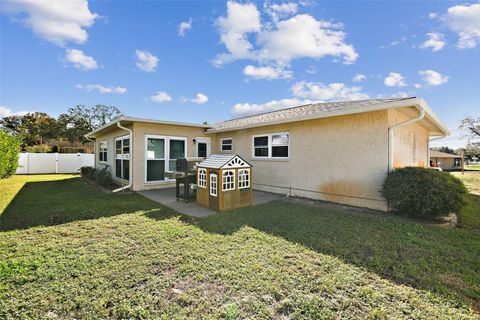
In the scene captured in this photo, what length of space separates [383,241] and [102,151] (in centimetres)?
1624

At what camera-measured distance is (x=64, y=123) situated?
32844mm

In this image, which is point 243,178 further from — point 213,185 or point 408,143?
point 408,143

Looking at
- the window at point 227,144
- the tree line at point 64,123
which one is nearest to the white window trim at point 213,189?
the window at point 227,144

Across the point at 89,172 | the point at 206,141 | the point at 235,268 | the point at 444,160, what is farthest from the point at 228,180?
the point at 444,160

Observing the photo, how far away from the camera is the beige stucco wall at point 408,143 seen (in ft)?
21.0

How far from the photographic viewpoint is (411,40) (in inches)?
335

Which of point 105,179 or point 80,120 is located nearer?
point 105,179

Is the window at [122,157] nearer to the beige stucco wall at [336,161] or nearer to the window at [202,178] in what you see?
the window at [202,178]

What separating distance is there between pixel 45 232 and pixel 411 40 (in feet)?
43.9

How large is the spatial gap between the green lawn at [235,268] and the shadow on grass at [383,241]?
0.07ft

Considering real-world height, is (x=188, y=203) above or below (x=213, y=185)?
below

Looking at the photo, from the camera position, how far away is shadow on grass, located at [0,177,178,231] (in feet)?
16.3

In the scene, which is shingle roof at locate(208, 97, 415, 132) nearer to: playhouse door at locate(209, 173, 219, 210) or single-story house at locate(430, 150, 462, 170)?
playhouse door at locate(209, 173, 219, 210)

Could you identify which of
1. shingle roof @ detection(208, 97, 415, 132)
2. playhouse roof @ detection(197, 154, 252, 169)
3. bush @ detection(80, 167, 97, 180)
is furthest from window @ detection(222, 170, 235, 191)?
bush @ detection(80, 167, 97, 180)
